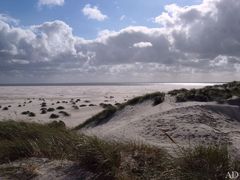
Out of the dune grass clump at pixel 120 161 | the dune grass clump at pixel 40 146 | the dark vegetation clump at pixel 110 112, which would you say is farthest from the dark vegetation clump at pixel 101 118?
the dune grass clump at pixel 120 161

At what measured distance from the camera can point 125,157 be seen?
6.13 m

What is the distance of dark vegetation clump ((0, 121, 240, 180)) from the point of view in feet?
17.4

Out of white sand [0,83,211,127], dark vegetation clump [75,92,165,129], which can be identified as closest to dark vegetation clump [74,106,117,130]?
dark vegetation clump [75,92,165,129]

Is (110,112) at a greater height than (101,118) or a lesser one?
greater

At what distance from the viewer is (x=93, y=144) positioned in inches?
235

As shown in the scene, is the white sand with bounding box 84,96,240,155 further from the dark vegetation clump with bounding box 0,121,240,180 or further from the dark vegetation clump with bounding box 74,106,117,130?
the dark vegetation clump with bounding box 0,121,240,180

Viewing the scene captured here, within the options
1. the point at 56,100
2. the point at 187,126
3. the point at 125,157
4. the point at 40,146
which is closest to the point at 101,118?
the point at 187,126

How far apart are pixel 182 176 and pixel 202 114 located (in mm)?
9018

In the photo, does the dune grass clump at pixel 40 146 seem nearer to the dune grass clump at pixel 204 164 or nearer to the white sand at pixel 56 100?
the dune grass clump at pixel 204 164

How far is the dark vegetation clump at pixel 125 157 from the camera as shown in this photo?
5301mm

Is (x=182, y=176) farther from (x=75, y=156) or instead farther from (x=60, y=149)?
(x=60, y=149)

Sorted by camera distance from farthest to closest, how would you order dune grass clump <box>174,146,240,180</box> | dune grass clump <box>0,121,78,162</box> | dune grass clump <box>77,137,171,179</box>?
dune grass clump <box>0,121,78,162</box> → dune grass clump <box>77,137,171,179</box> → dune grass clump <box>174,146,240,180</box>

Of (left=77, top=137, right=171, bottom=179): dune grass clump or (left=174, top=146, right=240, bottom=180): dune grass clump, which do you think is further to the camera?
(left=77, top=137, right=171, bottom=179): dune grass clump

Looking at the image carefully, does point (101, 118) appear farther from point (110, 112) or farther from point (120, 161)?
point (120, 161)
